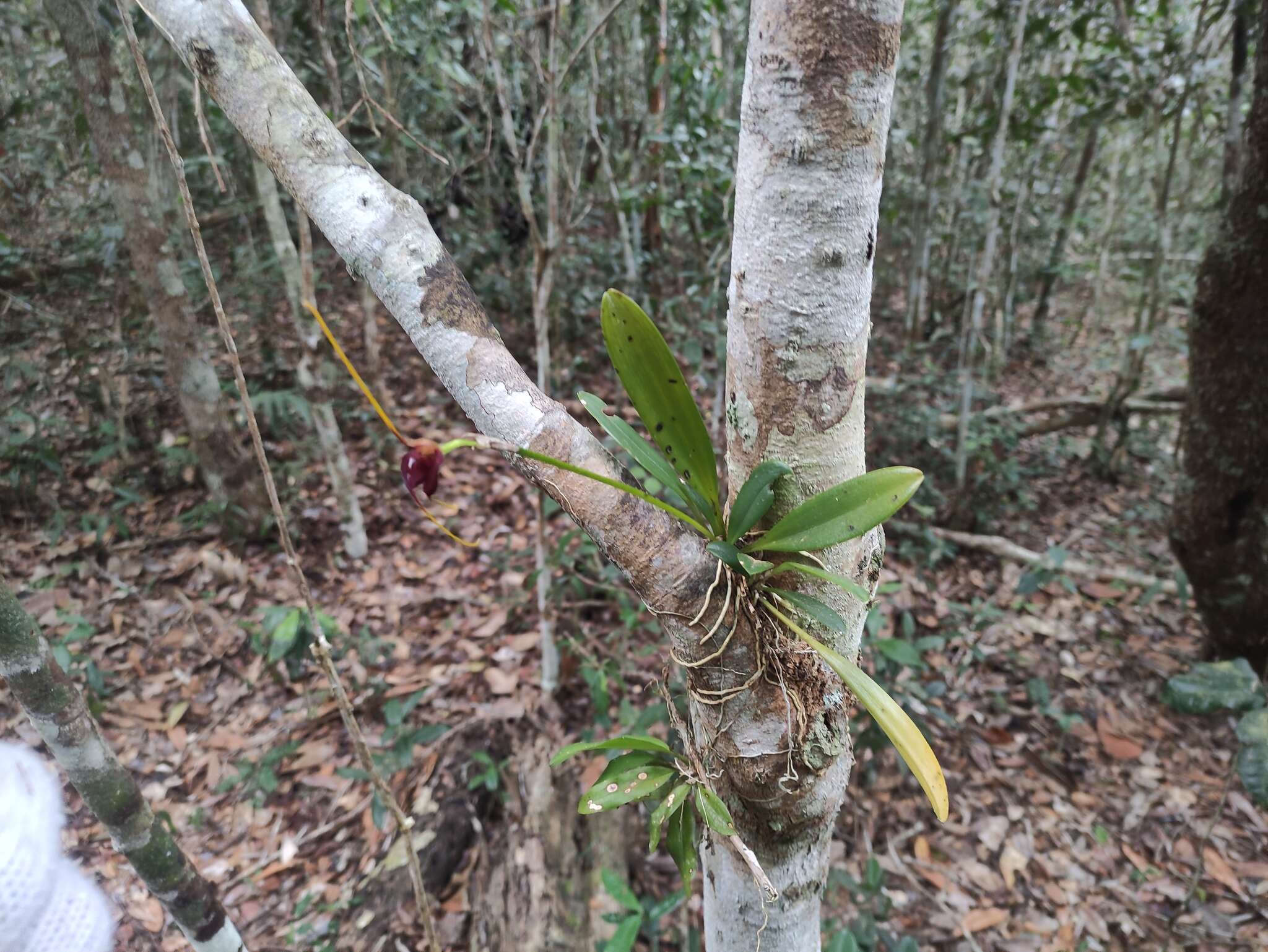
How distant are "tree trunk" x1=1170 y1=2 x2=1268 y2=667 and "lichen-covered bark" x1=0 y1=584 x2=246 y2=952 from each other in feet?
9.55

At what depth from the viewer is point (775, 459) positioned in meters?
0.67

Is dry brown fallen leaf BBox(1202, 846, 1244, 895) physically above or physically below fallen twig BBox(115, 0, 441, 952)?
below

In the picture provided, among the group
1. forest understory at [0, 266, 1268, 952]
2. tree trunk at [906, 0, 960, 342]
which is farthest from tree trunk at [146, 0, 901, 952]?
tree trunk at [906, 0, 960, 342]

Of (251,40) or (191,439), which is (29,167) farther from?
(251,40)

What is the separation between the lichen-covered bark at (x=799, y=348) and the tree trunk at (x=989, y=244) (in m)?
2.58

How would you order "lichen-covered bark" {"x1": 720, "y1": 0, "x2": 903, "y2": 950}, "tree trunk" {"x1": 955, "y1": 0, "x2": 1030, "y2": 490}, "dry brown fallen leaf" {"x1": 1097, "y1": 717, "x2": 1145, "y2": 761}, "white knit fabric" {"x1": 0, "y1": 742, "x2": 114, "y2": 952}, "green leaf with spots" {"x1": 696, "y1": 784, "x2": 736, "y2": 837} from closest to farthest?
"lichen-covered bark" {"x1": 720, "y1": 0, "x2": 903, "y2": 950}, "green leaf with spots" {"x1": 696, "y1": 784, "x2": 736, "y2": 837}, "white knit fabric" {"x1": 0, "y1": 742, "x2": 114, "y2": 952}, "dry brown fallen leaf" {"x1": 1097, "y1": 717, "x2": 1145, "y2": 761}, "tree trunk" {"x1": 955, "y1": 0, "x2": 1030, "y2": 490}

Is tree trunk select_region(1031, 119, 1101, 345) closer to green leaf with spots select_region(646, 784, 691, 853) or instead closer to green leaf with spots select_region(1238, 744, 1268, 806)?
green leaf with spots select_region(1238, 744, 1268, 806)

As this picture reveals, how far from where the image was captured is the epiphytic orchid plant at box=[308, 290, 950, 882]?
0.60 meters

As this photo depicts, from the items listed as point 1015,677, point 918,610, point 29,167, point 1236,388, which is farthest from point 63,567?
point 1236,388

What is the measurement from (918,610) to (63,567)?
3376mm

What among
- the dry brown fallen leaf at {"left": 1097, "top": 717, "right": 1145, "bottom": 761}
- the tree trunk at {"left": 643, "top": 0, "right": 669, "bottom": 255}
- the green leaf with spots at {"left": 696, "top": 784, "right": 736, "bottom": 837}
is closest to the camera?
the green leaf with spots at {"left": 696, "top": 784, "right": 736, "bottom": 837}

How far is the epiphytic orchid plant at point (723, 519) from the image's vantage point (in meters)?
0.60

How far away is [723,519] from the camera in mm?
719

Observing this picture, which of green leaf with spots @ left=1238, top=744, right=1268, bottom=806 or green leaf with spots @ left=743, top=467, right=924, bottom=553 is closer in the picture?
green leaf with spots @ left=743, top=467, right=924, bottom=553
